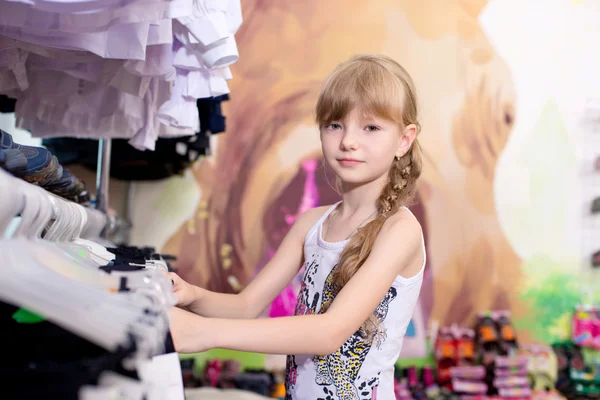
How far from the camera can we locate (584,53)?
3.58 meters

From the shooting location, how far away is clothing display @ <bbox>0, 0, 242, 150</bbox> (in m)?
0.97

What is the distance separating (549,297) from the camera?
3.47m

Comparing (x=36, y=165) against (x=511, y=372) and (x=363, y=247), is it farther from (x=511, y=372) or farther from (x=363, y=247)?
(x=511, y=372)

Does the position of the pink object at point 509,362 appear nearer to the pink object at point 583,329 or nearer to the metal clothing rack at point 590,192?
the pink object at point 583,329

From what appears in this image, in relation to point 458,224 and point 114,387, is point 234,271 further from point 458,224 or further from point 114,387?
point 114,387

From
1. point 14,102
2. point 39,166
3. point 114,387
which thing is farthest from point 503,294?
point 114,387

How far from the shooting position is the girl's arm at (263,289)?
3.76ft

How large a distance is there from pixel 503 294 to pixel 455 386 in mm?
676

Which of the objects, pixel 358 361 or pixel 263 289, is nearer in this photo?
pixel 358 361

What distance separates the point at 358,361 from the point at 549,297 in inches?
107

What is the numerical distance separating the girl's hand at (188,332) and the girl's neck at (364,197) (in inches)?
24.0

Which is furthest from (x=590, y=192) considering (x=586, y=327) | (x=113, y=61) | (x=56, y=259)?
(x=56, y=259)

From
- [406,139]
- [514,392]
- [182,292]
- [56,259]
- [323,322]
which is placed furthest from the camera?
[514,392]

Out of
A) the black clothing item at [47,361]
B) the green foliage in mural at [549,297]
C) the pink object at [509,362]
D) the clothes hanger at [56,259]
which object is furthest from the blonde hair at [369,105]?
the green foliage in mural at [549,297]
